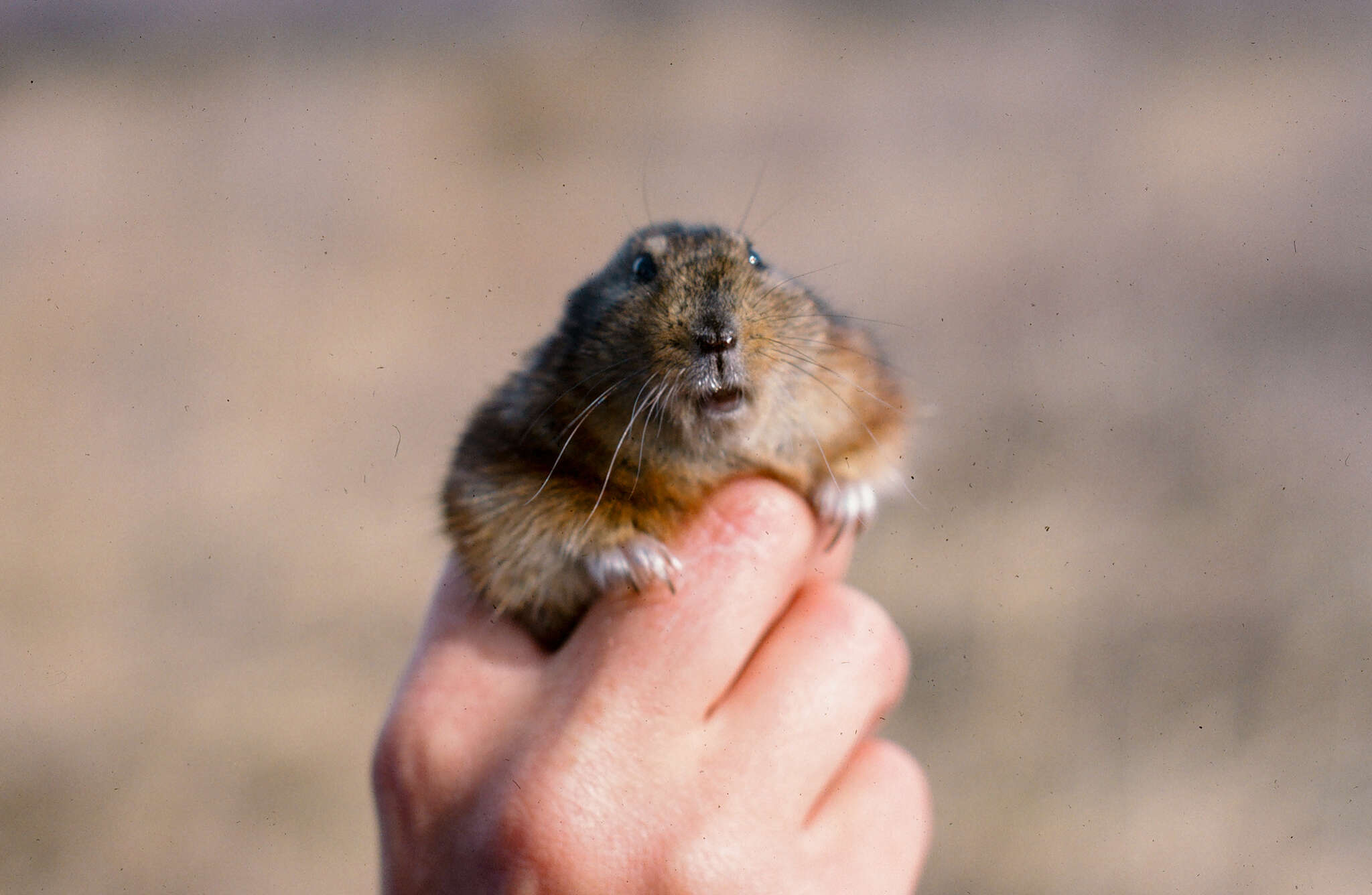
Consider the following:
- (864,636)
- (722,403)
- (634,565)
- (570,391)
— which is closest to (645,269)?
(570,391)

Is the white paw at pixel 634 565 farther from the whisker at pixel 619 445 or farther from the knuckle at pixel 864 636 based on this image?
the knuckle at pixel 864 636

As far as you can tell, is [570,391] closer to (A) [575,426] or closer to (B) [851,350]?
(A) [575,426]

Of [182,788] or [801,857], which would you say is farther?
[182,788]

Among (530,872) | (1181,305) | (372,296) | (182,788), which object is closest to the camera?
(530,872)

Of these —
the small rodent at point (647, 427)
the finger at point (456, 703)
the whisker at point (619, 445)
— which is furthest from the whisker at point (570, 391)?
the finger at point (456, 703)

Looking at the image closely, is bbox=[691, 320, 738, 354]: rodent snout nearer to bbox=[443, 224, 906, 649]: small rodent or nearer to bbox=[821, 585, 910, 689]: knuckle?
bbox=[443, 224, 906, 649]: small rodent

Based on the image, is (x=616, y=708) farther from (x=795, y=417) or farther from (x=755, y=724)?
(x=795, y=417)

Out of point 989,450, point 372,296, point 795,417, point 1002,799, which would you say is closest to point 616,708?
point 795,417

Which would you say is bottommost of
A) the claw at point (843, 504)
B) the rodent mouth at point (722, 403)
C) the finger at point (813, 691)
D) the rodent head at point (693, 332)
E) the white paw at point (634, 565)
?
the finger at point (813, 691)
